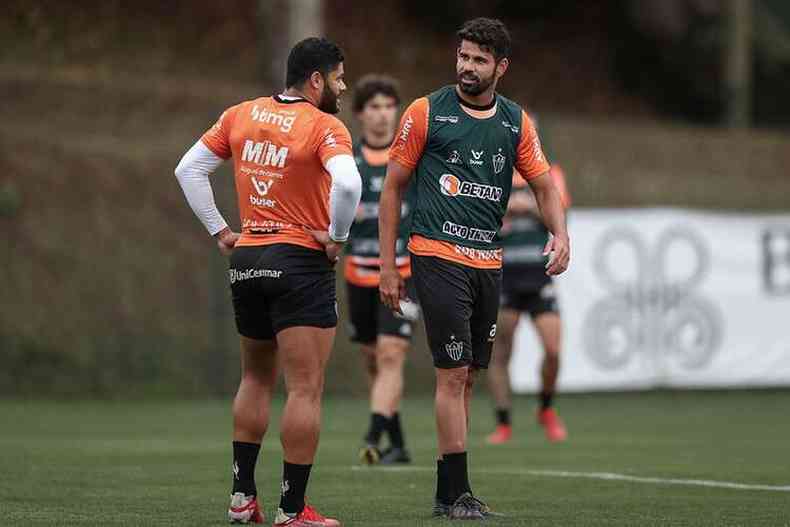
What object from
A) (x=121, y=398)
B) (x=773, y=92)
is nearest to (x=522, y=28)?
(x=773, y=92)

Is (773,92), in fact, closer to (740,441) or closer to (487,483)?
(740,441)

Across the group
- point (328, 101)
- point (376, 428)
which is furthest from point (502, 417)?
point (328, 101)

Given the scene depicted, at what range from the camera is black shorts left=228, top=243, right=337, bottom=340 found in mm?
7512

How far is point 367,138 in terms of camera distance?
11.5 m

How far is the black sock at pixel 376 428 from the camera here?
35.8ft

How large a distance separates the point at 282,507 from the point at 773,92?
955 inches

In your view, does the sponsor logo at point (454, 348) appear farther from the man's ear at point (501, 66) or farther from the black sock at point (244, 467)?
the man's ear at point (501, 66)

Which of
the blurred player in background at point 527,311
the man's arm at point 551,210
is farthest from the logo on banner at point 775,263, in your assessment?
the man's arm at point 551,210

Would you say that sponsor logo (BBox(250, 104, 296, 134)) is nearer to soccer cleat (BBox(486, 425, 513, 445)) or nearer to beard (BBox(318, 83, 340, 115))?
beard (BBox(318, 83, 340, 115))

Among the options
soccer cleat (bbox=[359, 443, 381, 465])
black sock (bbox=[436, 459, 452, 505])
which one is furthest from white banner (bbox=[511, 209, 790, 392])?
black sock (bbox=[436, 459, 452, 505])

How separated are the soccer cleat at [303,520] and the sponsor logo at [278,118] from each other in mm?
1640

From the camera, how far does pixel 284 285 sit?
7508mm

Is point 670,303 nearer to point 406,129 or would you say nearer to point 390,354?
point 390,354

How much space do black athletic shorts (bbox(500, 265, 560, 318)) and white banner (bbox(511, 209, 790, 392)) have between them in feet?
14.1
